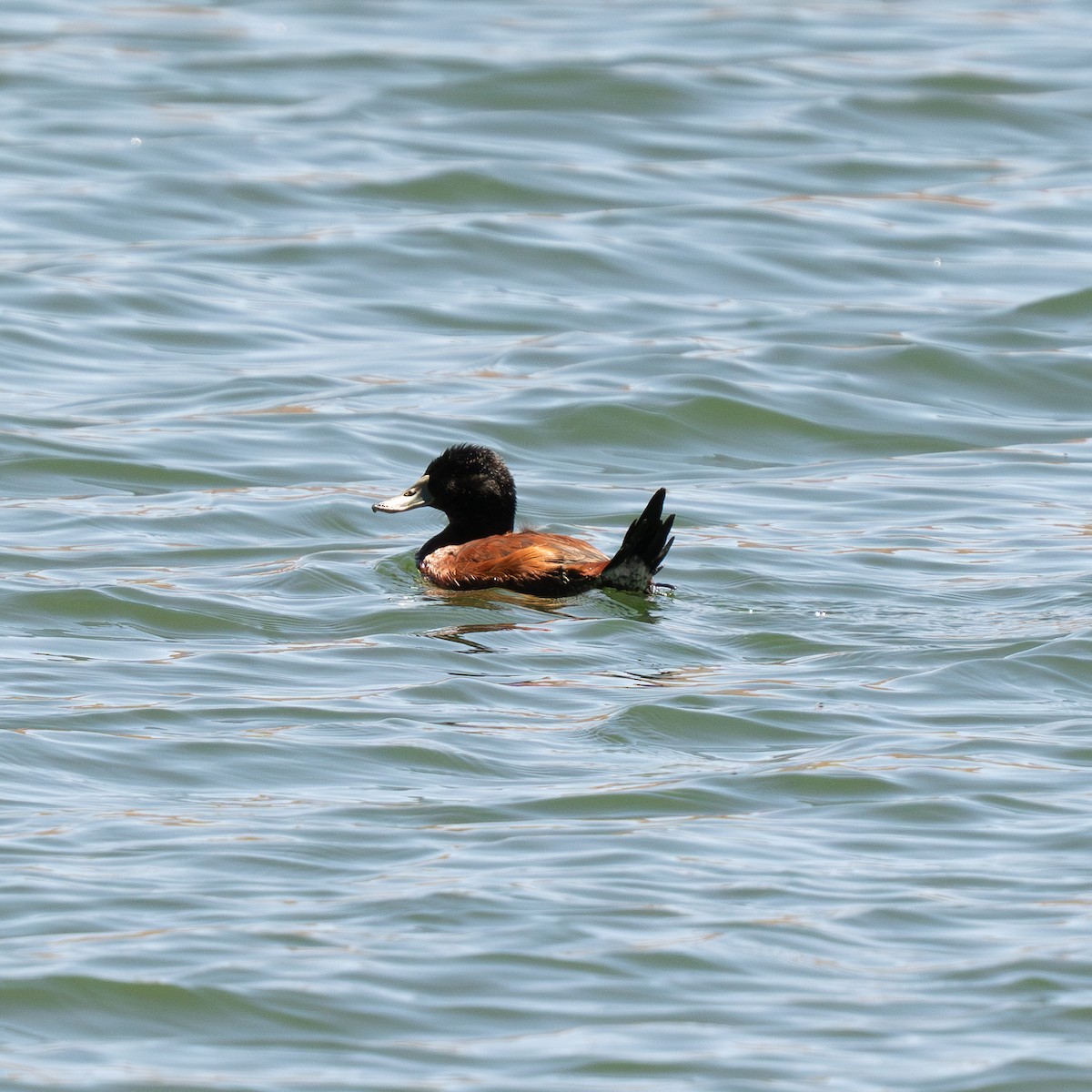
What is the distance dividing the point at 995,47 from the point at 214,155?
30.2ft

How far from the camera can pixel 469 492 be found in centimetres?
1085

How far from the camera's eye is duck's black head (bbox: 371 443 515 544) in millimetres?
10820

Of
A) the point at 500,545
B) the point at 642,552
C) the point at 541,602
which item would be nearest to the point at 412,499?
the point at 500,545

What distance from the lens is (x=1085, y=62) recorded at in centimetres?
2395

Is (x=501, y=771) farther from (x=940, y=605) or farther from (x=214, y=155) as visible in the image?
(x=214, y=155)

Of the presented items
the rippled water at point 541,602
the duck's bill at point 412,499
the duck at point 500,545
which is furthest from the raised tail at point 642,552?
the duck's bill at point 412,499

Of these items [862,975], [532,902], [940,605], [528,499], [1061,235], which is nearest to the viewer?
[862,975]

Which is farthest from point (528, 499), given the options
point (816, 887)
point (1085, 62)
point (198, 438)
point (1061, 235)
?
point (1085, 62)

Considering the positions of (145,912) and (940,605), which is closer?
(145,912)

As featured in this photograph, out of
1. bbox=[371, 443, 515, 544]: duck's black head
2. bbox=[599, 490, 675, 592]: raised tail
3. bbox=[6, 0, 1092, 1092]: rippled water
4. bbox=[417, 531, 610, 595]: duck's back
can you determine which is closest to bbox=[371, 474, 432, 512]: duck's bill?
bbox=[371, 443, 515, 544]: duck's black head

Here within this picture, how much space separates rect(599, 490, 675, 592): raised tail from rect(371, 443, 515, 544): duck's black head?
1.27 meters

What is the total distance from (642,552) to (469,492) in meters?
1.61

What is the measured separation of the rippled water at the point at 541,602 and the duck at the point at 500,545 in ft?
0.54

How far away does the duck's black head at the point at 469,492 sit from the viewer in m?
10.8
